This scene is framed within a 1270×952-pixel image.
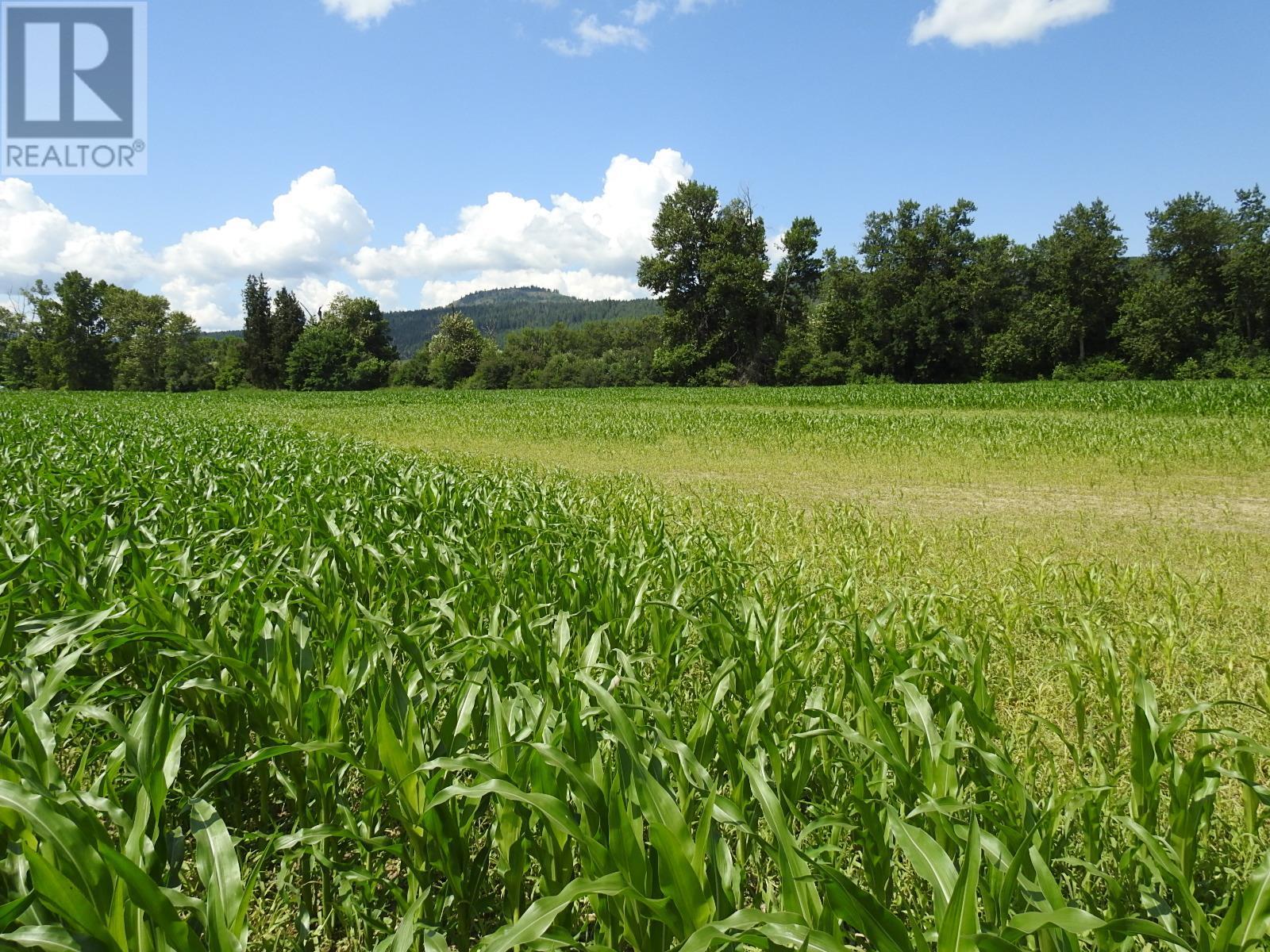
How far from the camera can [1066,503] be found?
8789 millimetres

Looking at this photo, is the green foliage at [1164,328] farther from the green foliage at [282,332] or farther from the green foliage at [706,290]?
the green foliage at [282,332]

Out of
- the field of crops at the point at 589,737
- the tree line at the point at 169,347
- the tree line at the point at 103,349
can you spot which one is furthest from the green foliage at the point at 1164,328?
the tree line at the point at 103,349

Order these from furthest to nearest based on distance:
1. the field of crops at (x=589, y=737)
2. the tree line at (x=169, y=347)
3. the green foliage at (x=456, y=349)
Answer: the green foliage at (x=456, y=349) < the tree line at (x=169, y=347) < the field of crops at (x=589, y=737)

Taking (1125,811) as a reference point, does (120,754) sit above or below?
above

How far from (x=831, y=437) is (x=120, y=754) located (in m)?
16.2

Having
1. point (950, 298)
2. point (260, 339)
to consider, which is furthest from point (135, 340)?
point (950, 298)

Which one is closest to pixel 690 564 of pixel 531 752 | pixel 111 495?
pixel 531 752

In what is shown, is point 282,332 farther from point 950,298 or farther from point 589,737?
point 589,737

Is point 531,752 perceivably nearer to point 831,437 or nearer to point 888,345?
point 831,437

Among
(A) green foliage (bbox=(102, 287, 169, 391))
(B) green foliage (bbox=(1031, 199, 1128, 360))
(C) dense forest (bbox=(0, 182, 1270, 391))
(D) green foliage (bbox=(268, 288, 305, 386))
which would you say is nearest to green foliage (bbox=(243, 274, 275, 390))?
(D) green foliage (bbox=(268, 288, 305, 386))

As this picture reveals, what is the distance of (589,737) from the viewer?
2041 millimetres

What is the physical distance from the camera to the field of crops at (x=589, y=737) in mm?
1564

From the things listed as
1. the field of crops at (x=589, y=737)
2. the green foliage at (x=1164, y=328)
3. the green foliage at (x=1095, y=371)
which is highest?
the green foliage at (x=1164, y=328)

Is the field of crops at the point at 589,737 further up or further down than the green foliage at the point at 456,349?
further down
